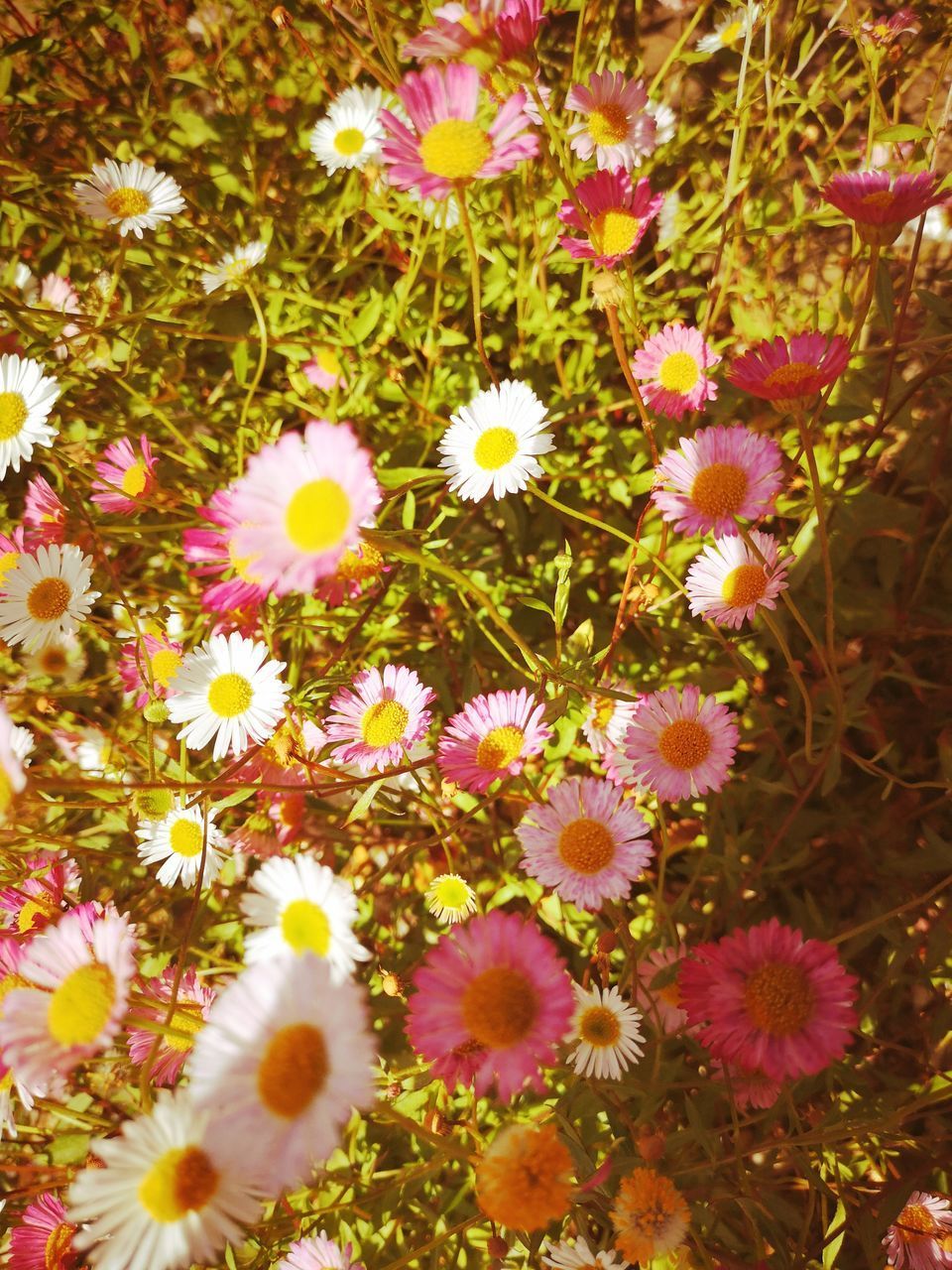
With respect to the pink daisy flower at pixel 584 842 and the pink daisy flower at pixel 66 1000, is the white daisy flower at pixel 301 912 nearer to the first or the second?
the pink daisy flower at pixel 66 1000

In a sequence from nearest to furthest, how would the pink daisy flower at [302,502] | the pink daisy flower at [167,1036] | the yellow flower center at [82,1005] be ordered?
the pink daisy flower at [302,502] < the yellow flower center at [82,1005] < the pink daisy flower at [167,1036]

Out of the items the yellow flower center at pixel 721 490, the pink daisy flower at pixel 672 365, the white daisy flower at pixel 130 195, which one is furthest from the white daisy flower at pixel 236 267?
the yellow flower center at pixel 721 490

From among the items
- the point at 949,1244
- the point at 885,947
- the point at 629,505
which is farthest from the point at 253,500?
the point at 949,1244

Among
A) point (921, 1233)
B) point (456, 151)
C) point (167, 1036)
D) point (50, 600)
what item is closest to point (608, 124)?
point (456, 151)

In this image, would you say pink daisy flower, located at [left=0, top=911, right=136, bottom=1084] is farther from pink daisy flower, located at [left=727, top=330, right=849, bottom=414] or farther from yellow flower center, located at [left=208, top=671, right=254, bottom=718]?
pink daisy flower, located at [left=727, top=330, right=849, bottom=414]

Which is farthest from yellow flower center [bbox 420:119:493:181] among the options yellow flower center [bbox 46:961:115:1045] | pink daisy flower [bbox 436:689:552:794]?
yellow flower center [bbox 46:961:115:1045]

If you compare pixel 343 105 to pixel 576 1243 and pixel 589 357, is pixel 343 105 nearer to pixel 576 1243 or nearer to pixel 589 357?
pixel 589 357
